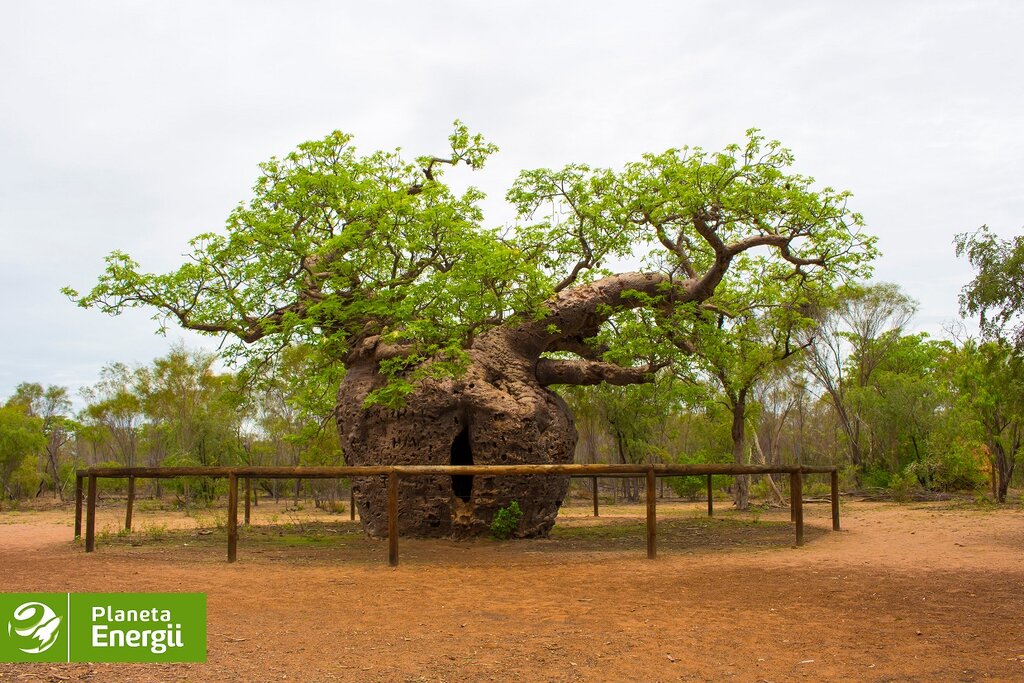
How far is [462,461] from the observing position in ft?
46.6

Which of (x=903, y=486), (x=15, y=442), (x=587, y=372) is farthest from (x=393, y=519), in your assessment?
(x=15, y=442)

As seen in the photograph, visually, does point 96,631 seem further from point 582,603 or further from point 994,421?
point 994,421

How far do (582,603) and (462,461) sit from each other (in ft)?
23.1

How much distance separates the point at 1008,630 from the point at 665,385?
10759 millimetres

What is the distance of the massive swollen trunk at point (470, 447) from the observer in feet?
41.1

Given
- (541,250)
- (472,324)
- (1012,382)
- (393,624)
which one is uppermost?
(541,250)

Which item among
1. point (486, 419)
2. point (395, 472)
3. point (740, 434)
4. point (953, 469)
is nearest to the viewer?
point (395, 472)

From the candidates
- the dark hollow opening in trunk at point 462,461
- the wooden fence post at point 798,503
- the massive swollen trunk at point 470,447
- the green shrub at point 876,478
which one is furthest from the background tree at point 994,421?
the dark hollow opening in trunk at point 462,461

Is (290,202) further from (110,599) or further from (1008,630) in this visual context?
(1008,630)

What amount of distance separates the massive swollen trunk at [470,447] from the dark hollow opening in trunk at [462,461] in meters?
0.02

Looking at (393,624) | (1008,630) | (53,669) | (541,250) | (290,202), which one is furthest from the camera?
(541,250)

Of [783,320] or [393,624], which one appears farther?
[783,320]

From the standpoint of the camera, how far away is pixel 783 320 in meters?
16.5

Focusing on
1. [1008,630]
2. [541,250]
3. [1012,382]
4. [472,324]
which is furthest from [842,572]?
[541,250]
